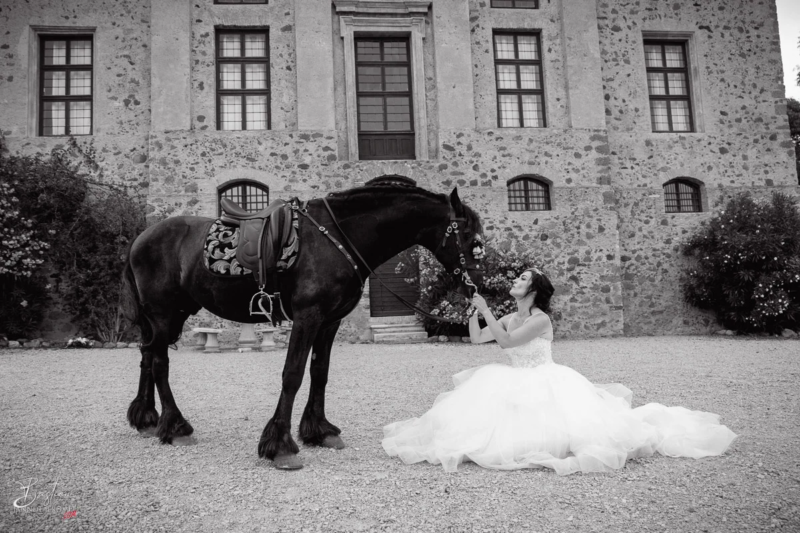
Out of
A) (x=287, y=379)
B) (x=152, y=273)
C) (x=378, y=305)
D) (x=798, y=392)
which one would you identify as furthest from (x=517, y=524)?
(x=378, y=305)

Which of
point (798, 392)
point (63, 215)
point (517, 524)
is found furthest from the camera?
point (63, 215)

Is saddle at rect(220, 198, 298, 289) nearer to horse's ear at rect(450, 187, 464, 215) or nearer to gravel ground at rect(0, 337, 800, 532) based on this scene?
horse's ear at rect(450, 187, 464, 215)

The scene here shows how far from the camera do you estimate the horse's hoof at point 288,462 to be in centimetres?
333

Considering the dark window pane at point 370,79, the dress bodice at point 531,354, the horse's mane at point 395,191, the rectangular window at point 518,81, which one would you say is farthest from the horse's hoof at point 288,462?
the rectangular window at point 518,81

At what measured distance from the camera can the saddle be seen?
3660 mm

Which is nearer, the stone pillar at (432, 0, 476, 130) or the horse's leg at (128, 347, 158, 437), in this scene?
the horse's leg at (128, 347, 158, 437)

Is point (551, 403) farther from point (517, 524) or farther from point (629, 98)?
point (629, 98)

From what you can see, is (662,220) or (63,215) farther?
(662,220)

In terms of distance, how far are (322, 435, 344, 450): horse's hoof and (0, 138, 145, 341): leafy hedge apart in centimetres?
885

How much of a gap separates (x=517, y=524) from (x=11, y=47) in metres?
14.3

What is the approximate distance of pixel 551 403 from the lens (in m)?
3.53

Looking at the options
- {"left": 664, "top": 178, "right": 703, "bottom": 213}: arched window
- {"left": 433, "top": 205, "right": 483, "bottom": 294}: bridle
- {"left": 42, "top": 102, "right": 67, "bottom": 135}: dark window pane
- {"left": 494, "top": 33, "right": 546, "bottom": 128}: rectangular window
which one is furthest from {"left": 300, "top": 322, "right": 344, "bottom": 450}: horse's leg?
{"left": 664, "top": 178, "right": 703, "bottom": 213}: arched window

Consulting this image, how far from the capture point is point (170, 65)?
37.6 feet

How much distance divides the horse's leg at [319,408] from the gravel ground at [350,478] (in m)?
0.10
